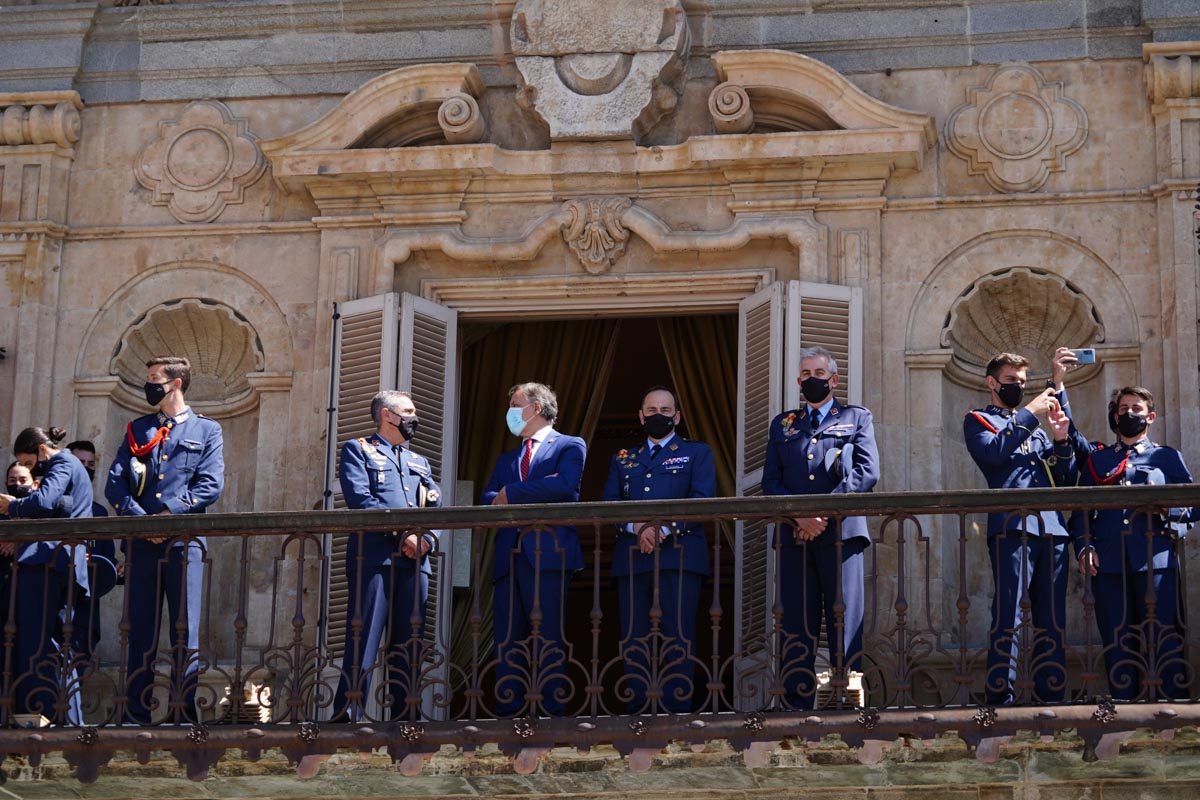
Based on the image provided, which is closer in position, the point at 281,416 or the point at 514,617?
the point at 514,617

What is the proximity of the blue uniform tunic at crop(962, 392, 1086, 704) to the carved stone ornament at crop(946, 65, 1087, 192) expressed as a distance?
1.77m

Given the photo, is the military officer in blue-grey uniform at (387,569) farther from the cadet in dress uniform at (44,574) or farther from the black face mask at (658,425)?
the cadet in dress uniform at (44,574)

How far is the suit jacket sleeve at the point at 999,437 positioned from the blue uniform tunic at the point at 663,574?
3.85 ft

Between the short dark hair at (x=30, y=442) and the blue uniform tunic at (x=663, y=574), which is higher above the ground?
the short dark hair at (x=30, y=442)

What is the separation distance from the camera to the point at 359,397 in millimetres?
13406

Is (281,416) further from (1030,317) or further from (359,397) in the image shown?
(1030,317)

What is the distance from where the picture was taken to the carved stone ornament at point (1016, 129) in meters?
13.5

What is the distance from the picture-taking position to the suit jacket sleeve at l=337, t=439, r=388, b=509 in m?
A: 12.0

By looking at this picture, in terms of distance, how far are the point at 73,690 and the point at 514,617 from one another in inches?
74.7

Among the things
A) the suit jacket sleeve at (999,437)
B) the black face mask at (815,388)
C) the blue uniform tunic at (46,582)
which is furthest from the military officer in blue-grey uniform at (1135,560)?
the blue uniform tunic at (46,582)

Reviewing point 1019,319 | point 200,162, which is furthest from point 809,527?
point 200,162

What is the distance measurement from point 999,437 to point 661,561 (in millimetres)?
1571

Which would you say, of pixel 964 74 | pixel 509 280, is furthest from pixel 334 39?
pixel 964 74

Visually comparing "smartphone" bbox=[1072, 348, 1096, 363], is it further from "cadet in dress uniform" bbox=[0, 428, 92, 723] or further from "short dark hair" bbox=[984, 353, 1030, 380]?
"cadet in dress uniform" bbox=[0, 428, 92, 723]
